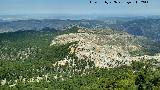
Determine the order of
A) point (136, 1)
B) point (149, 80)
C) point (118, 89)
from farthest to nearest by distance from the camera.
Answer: point (149, 80), point (118, 89), point (136, 1)

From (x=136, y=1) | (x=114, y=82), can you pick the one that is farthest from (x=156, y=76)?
(x=136, y=1)

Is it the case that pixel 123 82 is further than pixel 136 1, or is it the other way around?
pixel 123 82

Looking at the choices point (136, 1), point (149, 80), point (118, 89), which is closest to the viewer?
point (136, 1)

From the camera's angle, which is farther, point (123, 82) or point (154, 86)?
point (123, 82)

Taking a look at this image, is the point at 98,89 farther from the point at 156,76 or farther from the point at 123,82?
the point at 156,76

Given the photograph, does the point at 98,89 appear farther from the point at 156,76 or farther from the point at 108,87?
the point at 156,76

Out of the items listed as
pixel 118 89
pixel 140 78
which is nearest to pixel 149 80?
pixel 140 78

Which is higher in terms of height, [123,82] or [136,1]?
[136,1]

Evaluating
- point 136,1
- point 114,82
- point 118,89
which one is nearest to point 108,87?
point 114,82
